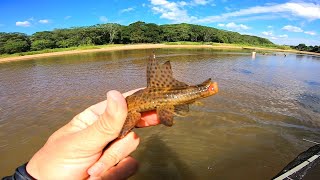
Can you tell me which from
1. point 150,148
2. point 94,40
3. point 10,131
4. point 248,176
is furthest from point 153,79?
point 94,40

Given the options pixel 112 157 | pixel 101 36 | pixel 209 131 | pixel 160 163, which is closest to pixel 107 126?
pixel 112 157

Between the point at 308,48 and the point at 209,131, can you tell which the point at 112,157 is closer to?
the point at 209,131

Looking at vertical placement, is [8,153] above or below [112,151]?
below

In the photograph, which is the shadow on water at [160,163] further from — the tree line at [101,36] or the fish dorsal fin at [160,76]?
the tree line at [101,36]

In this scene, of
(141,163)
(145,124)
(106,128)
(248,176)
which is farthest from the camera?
(141,163)

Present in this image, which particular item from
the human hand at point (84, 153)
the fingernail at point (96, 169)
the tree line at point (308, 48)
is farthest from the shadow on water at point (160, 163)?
the tree line at point (308, 48)

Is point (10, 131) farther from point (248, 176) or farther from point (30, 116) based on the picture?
point (248, 176)

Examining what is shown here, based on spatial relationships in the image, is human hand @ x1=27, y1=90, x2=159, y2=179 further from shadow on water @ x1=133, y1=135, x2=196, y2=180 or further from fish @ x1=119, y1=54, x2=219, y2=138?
shadow on water @ x1=133, y1=135, x2=196, y2=180
